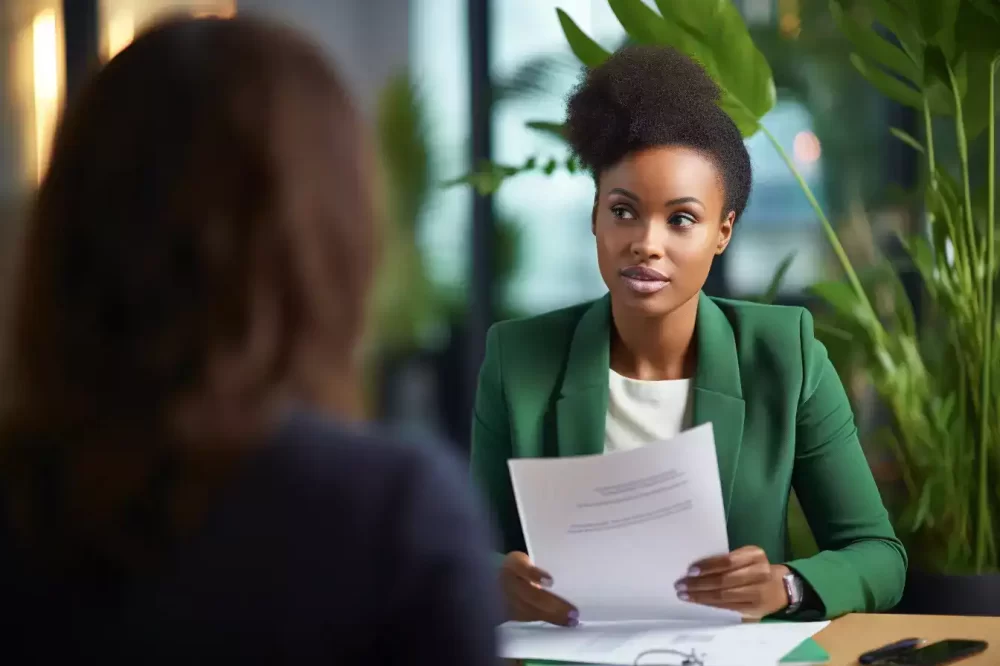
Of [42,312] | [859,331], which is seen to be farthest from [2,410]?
[859,331]

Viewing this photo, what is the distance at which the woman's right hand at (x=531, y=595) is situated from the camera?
50.8 inches

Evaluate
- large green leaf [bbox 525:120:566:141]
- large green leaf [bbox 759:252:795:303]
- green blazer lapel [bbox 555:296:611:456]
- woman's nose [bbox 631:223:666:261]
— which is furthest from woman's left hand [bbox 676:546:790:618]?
large green leaf [bbox 525:120:566:141]

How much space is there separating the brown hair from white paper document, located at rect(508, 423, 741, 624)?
1.87 ft

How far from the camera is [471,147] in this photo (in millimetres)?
4871

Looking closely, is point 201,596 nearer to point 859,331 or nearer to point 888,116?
point 859,331

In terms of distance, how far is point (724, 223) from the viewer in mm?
1432

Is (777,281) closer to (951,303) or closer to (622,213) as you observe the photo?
(951,303)

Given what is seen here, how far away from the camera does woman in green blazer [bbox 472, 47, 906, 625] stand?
4.55 ft

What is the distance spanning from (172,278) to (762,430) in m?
0.96

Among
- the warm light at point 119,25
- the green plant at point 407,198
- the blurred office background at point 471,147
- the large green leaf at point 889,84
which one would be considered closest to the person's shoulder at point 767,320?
the large green leaf at point 889,84

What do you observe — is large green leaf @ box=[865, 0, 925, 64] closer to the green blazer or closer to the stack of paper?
the green blazer

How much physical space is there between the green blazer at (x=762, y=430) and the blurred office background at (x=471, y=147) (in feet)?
5.85

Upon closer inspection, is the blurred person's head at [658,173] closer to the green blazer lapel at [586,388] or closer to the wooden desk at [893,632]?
the green blazer lapel at [586,388]

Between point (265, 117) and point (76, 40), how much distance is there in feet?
12.5
